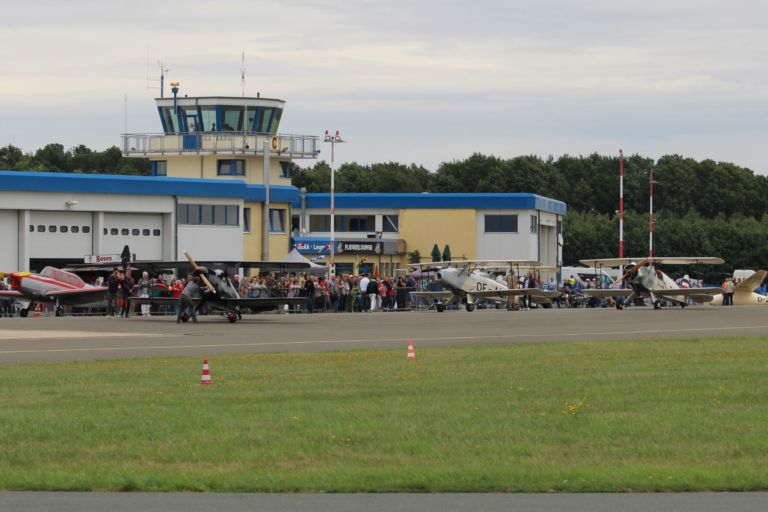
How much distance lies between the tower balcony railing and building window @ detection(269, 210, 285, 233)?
359 centimetres

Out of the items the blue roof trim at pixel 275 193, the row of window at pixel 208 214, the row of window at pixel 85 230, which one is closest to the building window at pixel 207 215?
the row of window at pixel 208 214

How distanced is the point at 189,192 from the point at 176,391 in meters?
51.6

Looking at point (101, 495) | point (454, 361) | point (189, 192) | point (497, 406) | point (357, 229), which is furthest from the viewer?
point (357, 229)

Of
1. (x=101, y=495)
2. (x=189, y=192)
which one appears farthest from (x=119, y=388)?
(x=189, y=192)

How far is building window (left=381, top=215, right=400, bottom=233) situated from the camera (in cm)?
8675

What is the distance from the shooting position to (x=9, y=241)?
6134cm

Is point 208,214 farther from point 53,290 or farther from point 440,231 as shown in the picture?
point 53,290

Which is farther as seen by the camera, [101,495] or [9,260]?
[9,260]

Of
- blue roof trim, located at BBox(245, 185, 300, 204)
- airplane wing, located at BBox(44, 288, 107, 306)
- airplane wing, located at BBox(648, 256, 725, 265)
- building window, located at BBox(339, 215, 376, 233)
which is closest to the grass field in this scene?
airplane wing, located at BBox(44, 288, 107, 306)

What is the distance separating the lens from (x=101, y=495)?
35.6 feet

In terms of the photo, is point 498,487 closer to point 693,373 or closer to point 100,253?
point 693,373

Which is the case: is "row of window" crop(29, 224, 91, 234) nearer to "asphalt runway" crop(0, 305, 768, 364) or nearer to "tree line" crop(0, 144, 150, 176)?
"asphalt runway" crop(0, 305, 768, 364)

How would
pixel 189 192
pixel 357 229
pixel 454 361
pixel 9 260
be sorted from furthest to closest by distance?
pixel 357 229 < pixel 189 192 < pixel 9 260 < pixel 454 361

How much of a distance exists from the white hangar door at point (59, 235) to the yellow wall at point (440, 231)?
1051 inches
